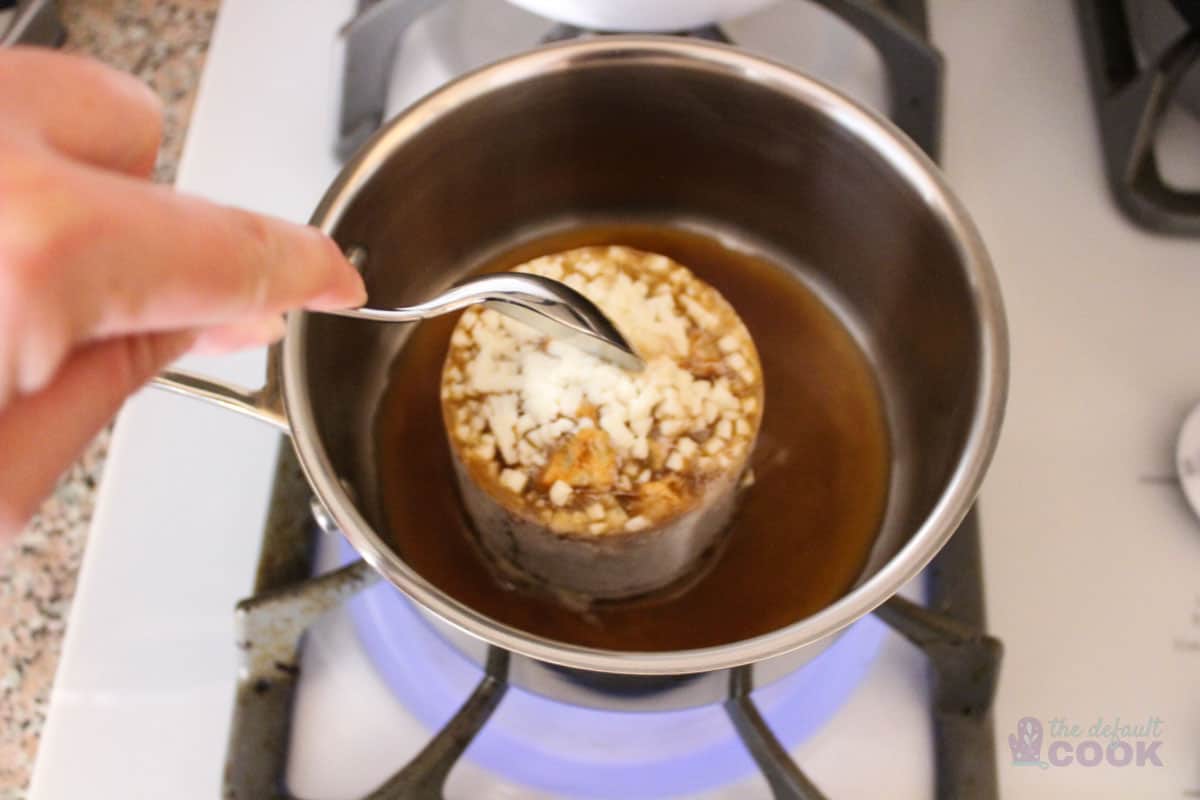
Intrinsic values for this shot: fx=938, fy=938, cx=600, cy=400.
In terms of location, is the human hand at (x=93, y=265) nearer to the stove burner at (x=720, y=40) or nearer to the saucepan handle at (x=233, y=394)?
the saucepan handle at (x=233, y=394)

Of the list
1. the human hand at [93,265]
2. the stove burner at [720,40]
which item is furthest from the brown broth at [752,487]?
the human hand at [93,265]

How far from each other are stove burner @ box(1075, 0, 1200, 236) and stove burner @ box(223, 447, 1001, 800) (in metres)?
0.24

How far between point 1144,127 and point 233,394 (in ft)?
1.73

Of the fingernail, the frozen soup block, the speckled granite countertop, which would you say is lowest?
the speckled granite countertop

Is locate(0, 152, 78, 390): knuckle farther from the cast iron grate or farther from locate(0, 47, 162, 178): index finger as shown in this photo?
the cast iron grate

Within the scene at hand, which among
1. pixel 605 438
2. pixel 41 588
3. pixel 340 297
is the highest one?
pixel 340 297

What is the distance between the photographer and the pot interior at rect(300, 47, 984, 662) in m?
0.49

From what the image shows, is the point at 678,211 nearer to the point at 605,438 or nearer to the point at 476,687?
→ the point at 605,438

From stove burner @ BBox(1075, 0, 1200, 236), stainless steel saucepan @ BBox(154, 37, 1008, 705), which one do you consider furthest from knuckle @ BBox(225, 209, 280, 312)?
stove burner @ BBox(1075, 0, 1200, 236)

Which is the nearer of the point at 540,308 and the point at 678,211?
the point at 540,308

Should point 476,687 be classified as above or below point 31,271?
below

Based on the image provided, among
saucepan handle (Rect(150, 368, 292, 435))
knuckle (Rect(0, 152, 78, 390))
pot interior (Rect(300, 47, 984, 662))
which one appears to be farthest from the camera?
pot interior (Rect(300, 47, 984, 662))

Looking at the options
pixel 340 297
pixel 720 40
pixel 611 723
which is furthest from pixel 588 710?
pixel 720 40

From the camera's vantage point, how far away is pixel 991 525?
493 millimetres
